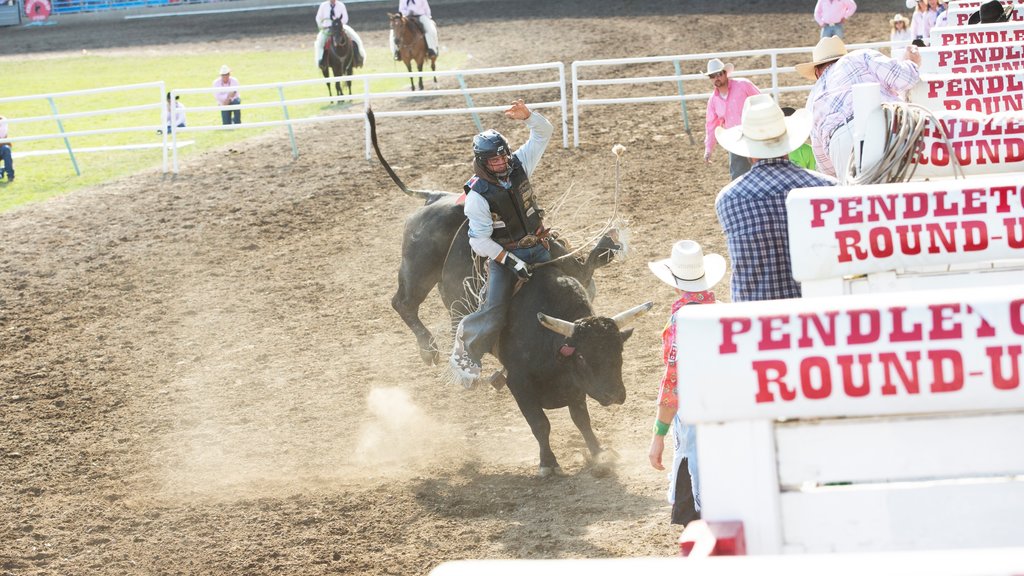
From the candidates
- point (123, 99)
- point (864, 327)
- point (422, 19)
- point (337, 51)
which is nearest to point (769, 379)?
point (864, 327)

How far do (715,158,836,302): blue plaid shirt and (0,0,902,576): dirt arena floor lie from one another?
1.81 metres

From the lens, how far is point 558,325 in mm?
7066

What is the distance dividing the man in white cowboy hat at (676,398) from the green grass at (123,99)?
13330 millimetres

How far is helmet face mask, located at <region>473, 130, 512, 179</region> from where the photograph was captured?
7.41 meters

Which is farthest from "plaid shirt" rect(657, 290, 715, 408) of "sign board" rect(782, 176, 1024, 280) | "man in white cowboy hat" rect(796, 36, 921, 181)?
"man in white cowboy hat" rect(796, 36, 921, 181)

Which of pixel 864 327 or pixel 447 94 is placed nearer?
pixel 864 327

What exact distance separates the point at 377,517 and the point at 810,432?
504 centimetres

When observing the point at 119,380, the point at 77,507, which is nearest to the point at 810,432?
the point at 77,507

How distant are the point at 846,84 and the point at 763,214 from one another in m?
2.71

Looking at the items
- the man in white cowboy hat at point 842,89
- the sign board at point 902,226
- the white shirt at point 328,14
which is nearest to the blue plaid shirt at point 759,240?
the sign board at point 902,226

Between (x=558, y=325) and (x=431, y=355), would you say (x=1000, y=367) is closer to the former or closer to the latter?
(x=558, y=325)

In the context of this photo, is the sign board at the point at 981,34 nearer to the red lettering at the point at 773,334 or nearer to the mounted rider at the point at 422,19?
the red lettering at the point at 773,334

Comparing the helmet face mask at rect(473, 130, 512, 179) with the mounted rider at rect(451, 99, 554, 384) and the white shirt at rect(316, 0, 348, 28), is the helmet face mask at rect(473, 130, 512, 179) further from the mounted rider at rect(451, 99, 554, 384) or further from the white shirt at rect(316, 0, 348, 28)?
the white shirt at rect(316, 0, 348, 28)

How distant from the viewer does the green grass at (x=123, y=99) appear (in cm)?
1833
